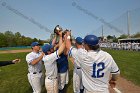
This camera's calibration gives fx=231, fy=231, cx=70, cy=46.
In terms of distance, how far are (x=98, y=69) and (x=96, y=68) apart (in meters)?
0.04

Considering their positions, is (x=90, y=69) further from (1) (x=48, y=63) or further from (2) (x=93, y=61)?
(1) (x=48, y=63)

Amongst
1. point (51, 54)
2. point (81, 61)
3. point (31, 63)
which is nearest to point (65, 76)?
point (31, 63)

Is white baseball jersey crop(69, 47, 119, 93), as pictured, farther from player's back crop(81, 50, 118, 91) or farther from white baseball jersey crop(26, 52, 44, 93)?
white baseball jersey crop(26, 52, 44, 93)

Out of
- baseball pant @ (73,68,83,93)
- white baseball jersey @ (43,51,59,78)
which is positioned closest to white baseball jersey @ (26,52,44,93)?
white baseball jersey @ (43,51,59,78)

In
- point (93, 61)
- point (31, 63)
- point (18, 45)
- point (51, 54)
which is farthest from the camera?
point (18, 45)

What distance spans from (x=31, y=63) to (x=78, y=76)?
143 centimetres

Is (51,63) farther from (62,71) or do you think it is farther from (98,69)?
(98,69)

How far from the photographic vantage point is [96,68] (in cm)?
417

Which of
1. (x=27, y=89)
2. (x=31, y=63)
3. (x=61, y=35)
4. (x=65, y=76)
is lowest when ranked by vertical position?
(x=27, y=89)

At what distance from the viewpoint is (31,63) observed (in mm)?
6594

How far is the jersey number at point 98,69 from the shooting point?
414 centimetres

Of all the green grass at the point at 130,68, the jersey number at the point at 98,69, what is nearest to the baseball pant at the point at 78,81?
the jersey number at the point at 98,69

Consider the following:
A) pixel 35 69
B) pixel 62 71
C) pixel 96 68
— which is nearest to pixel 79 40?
pixel 62 71

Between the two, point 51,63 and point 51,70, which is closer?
point 51,63
